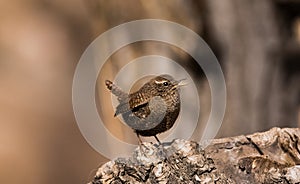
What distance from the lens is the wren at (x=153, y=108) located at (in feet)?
3.29

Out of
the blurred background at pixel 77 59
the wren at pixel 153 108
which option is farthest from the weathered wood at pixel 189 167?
the blurred background at pixel 77 59

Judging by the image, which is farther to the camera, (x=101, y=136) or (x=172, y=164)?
(x=101, y=136)

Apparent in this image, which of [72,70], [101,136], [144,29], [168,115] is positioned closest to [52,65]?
[72,70]

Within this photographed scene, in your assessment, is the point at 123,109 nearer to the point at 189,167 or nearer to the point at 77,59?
the point at 189,167

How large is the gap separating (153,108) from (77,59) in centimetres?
194

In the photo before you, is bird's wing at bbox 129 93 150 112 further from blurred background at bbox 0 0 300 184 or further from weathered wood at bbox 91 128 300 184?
blurred background at bbox 0 0 300 184

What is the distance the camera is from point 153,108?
3.30ft

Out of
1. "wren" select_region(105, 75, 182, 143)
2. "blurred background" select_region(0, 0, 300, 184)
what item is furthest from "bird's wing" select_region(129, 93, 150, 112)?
"blurred background" select_region(0, 0, 300, 184)

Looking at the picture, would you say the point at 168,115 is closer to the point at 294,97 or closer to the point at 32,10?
the point at 294,97

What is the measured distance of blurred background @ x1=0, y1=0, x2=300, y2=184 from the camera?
1.71 metres

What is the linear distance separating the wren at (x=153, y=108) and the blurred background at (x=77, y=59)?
2.27ft

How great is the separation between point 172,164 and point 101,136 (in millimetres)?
1012

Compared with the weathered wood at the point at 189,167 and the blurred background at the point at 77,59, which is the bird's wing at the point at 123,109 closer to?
the weathered wood at the point at 189,167

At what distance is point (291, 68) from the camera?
69.2 inches
